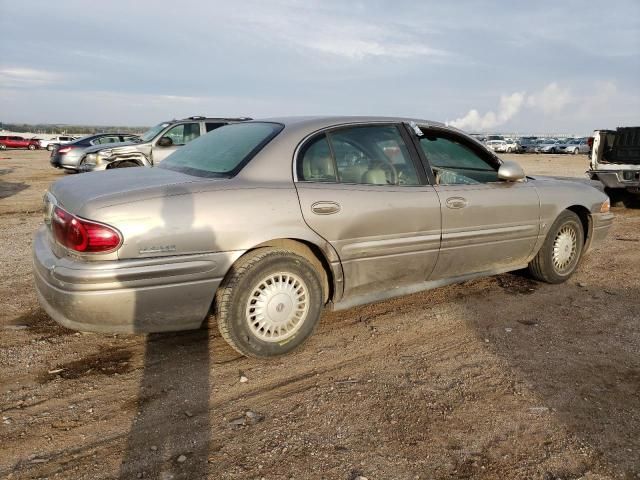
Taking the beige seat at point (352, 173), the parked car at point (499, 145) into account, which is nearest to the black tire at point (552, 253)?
the beige seat at point (352, 173)

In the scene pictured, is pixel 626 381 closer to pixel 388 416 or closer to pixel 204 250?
pixel 388 416

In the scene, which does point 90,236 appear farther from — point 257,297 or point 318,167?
point 318,167

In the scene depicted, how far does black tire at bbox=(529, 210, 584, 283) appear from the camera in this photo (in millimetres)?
4648

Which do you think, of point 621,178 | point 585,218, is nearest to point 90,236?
point 585,218

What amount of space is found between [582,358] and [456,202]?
1375 mm

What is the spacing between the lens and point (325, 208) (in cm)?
324

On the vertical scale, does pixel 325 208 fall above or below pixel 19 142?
below

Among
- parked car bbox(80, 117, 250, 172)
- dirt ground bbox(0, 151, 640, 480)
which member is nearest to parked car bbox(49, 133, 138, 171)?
parked car bbox(80, 117, 250, 172)

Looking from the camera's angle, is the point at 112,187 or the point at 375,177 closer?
the point at 112,187

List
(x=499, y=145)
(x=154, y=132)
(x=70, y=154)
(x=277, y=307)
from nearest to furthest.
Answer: (x=277, y=307)
(x=154, y=132)
(x=70, y=154)
(x=499, y=145)

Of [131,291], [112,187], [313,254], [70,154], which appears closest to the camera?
A: [131,291]

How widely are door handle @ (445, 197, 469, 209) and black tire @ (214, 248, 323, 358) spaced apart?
1.22 meters

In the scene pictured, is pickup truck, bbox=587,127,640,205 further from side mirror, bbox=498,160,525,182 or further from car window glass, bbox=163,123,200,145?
car window glass, bbox=163,123,200,145

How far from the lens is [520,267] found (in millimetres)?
4574
